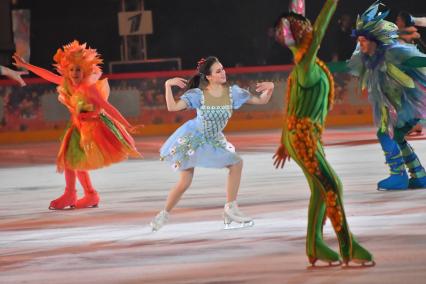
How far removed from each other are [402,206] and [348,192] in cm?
112

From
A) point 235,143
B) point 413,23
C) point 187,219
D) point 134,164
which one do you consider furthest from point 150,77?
point 187,219

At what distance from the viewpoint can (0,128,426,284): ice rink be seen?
19.3 ft

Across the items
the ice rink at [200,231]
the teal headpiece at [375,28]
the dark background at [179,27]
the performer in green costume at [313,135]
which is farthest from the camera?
the dark background at [179,27]

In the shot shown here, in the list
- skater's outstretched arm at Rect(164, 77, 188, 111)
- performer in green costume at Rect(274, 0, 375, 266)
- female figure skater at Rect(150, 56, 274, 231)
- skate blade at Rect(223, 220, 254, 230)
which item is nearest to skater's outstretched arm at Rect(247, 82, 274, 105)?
female figure skater at Rect(150, 56, 274, 231)

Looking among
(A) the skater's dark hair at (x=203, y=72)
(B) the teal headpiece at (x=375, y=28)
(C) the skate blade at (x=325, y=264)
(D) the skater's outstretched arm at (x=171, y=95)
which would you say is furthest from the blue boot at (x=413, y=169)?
(C) the skate blade at (x=325, y=264)

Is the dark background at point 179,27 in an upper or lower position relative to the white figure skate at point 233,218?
upper

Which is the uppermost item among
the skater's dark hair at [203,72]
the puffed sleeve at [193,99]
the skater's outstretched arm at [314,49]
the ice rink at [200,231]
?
the skater's outstretched arm at [314,49]

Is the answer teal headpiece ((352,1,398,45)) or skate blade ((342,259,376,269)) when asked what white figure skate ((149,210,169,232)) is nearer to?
skate blade ((342,259,376,269))

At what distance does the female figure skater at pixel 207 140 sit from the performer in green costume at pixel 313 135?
1.81 metres

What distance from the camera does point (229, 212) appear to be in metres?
7.68

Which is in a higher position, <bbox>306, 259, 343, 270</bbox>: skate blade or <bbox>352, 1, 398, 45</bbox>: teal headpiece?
<bbox>352, 1, 398, 45</bbox>: teal headpiece

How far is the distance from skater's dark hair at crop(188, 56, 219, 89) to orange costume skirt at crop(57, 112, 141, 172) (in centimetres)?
164

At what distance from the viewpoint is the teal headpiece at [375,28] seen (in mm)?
9133

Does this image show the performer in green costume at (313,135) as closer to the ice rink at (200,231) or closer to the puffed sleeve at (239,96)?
the ice rink at (200,231)
